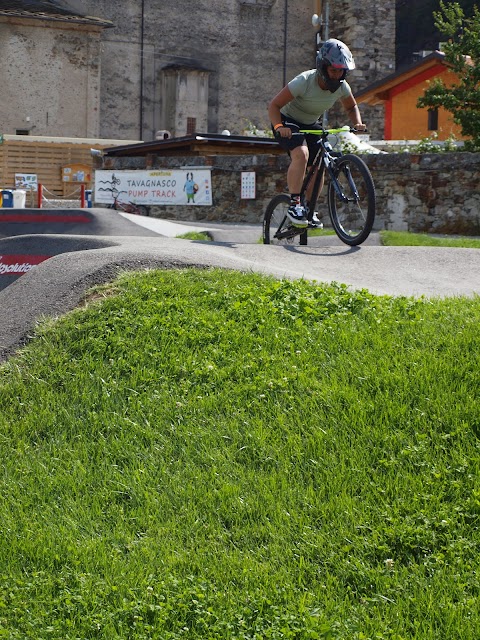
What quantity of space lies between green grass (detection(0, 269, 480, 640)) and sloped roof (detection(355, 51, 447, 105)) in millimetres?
30298

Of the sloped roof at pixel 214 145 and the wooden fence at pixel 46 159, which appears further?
the wooden fence at pixel 46 159

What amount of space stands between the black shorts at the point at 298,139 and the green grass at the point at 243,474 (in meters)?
3.65

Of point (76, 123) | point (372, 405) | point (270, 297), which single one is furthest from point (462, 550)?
point (76, 123)

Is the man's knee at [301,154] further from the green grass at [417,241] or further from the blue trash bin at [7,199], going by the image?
the blue trash bin at [7,199]

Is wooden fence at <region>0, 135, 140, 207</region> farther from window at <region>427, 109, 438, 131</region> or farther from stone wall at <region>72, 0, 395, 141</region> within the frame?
window at <region>427, 109, 438, 131</region>

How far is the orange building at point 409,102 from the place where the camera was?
120ft

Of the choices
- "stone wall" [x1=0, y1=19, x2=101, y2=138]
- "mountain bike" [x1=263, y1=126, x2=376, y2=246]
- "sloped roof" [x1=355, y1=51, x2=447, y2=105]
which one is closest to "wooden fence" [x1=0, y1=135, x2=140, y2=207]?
"stone wall" [x1=0, y1=19, x2=101, y2=138]

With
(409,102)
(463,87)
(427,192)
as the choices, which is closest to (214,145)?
(463,87)

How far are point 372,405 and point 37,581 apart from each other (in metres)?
1.78

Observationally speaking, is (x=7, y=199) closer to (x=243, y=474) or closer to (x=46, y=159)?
(x=46, y=159)

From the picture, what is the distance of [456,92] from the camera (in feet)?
76.3

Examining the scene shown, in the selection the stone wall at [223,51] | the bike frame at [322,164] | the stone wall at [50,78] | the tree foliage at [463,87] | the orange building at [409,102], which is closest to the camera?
the bike frame at [322,164]

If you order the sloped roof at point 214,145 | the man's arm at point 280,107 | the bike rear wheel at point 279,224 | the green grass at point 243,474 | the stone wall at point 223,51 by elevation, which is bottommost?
the green grass at point 243,474

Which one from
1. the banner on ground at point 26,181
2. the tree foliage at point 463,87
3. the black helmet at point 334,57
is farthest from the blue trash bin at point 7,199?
the black helmet at point 334,57
